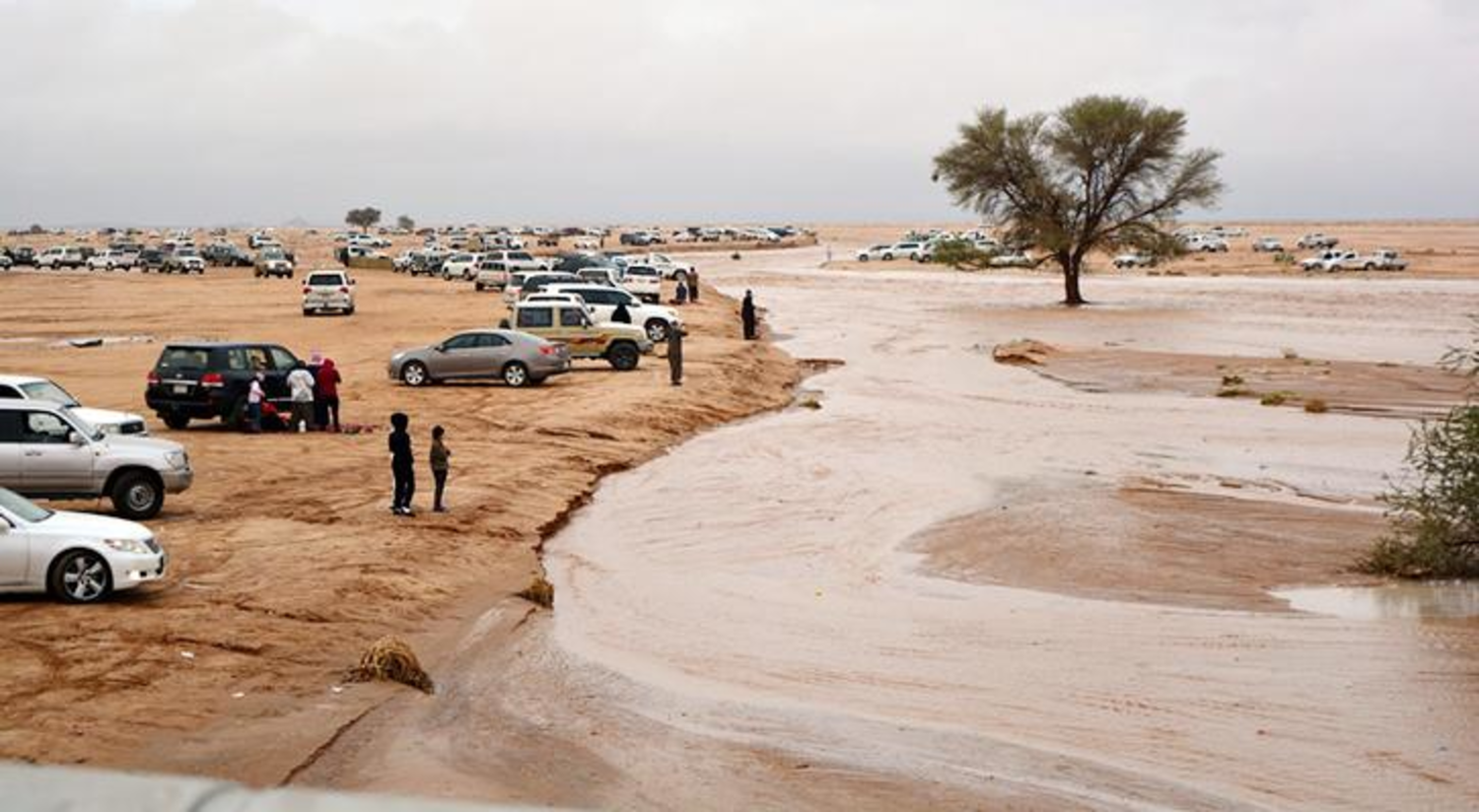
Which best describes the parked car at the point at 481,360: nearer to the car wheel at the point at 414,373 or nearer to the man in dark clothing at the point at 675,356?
the car wheel at the point at 414,373

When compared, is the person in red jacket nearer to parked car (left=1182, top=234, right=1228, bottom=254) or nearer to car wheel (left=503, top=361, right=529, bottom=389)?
car wheel (left=503, top=361, right=529, bottom=389)

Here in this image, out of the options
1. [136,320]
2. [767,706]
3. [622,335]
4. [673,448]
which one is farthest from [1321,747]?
[136,320]

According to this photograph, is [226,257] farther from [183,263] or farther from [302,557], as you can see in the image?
[302,557]

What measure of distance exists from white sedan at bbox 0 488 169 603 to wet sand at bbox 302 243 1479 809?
3.11m

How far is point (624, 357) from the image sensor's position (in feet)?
128

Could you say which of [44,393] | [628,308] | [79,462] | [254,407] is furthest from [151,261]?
[79,462]

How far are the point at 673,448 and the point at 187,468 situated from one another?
471 inches

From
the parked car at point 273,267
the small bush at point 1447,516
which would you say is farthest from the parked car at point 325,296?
the small bush at point 1447,516

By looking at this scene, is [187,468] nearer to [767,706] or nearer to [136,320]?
[767,706]

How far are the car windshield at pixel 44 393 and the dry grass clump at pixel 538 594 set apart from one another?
9.06m

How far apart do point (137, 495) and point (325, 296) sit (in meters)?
37.0

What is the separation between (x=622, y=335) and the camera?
128 ft

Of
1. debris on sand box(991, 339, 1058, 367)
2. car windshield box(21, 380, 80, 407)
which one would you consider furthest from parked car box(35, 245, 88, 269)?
car windshield box(21, 380, 80, 407)

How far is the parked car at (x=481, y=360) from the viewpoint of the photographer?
34.6 metres
